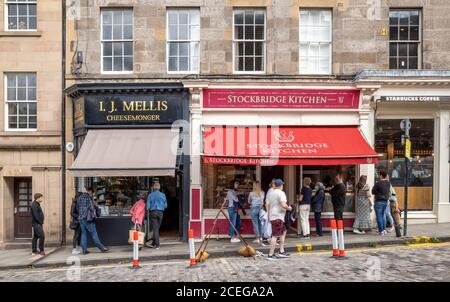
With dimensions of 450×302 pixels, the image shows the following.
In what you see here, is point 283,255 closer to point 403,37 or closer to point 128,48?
point 128,48

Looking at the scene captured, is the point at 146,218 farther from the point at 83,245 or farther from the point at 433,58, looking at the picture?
the point at 433,58

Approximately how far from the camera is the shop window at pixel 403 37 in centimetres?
1405

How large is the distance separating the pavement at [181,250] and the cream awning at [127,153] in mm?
2238

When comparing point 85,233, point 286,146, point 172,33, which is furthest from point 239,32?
point 85,233

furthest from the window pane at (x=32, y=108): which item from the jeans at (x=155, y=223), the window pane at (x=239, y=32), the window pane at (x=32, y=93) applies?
the window pane at (x=239, y=32)

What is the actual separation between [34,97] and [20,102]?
50cm

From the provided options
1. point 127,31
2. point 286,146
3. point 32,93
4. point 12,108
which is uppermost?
point 127,31

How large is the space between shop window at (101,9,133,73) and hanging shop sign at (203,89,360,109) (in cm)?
317

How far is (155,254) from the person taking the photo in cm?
1104

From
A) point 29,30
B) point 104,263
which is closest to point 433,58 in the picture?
point 104,263

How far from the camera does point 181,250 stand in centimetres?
1152

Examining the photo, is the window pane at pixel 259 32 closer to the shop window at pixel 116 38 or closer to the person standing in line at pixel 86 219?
the shop window at pixel 116 38
